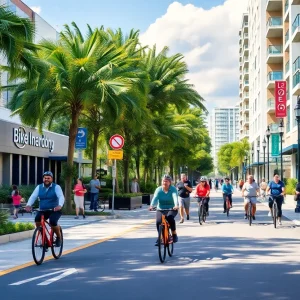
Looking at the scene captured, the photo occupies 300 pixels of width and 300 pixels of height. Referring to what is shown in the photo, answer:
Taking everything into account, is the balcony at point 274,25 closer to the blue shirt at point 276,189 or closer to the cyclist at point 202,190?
the cyclist at point 202,190

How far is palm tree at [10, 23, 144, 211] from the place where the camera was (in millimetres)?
26578

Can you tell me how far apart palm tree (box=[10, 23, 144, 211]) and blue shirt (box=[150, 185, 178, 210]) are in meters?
13.3

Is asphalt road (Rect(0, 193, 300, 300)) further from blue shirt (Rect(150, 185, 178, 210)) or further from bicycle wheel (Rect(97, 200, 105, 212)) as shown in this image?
bicycle wheel (Rect(97, 200, 105, 212))

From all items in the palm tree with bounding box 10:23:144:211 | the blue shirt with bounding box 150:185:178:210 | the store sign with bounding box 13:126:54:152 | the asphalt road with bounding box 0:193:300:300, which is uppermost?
the palm tree with bounding box 10:23:144:211

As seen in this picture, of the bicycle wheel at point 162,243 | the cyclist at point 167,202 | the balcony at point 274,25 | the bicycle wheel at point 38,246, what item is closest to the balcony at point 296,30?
the balcony at point 274,25

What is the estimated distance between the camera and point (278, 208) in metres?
20.9

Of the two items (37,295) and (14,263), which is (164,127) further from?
(37,295)

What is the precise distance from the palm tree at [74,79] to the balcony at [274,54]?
157ft

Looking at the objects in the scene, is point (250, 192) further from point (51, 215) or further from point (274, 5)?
point (274, 5)

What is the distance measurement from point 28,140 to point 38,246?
2714 centimetres

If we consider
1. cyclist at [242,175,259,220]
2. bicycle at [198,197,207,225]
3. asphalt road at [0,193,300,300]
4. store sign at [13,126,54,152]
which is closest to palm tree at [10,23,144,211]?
bicycle at [198,197,207,225]

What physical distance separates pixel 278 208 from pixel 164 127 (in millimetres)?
21641

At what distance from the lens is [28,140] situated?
3794 centimetres

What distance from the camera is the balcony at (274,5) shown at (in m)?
72.7
